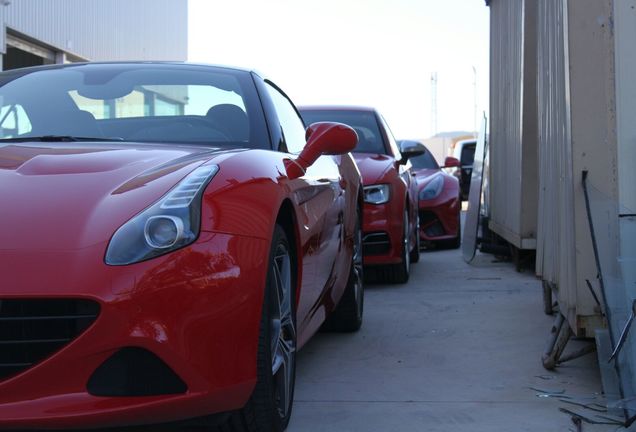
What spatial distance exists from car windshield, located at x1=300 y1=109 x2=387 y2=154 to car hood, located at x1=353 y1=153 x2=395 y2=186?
0.66 feet

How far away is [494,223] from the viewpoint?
27.9 ft

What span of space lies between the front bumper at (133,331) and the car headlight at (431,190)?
7782 millimetres

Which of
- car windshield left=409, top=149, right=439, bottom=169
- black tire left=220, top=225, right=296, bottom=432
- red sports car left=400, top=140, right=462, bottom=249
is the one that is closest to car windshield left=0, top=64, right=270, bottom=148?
black tire left=220, top=225, right=296, bottom=432

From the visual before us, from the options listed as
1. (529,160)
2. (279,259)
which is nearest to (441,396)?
(279,259)

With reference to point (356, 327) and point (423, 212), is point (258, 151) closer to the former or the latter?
point (356, 327)

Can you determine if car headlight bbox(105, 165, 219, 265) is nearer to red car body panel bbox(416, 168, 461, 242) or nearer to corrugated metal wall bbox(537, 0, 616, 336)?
corrugated metal wall bbox(537, 0, 616, 336)

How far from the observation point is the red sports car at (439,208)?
409 inches

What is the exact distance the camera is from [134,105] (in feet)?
13.8

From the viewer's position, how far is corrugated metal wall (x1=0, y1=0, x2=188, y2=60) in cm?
1864

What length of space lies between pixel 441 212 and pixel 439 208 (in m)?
0.07

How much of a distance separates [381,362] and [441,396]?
2.53 feet

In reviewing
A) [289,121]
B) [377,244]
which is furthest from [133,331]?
[377,244]

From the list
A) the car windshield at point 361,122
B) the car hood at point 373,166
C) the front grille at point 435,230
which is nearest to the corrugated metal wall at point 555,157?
the car hood at point 373,166

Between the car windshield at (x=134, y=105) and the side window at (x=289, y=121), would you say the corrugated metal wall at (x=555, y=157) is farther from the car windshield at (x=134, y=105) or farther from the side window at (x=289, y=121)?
the car windshield at (x=134, y=105)
